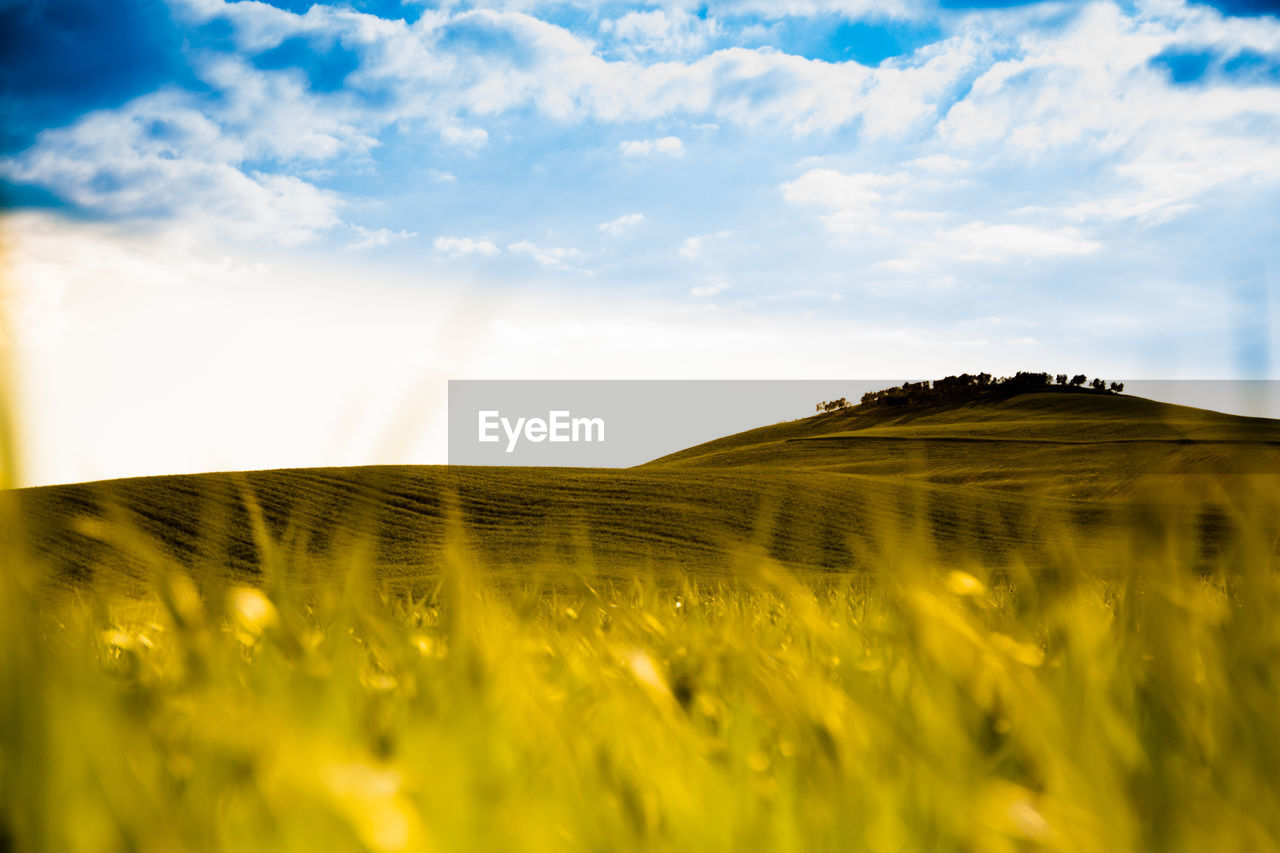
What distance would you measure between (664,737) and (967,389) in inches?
3599

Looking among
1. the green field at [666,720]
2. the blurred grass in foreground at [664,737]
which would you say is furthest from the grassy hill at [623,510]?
the blurred grass in foreground at [664,737]

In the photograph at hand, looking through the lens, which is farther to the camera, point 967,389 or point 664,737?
point 967,389

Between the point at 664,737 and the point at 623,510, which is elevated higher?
the point at 664,737

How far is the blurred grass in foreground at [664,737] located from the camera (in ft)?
3.27

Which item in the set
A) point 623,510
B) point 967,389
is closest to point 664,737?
point 623,510

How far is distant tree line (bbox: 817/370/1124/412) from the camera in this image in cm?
8431

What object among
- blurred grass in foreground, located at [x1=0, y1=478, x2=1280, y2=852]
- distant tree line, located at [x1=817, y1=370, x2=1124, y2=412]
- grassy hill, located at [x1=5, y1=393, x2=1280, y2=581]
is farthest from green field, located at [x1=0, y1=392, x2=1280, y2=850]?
distant tree line, located at [x1=817, y1=370, x2=1124, y2=412]

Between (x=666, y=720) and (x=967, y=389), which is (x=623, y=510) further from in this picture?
(x=967, y=389)

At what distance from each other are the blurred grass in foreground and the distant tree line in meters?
85.6

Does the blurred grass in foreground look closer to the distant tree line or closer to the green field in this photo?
the green field

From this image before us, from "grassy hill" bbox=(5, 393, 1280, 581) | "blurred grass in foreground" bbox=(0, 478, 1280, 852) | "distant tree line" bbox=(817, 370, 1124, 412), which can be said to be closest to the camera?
"blurred grass in foreground" bbox=(0, 478, 1280, 852)

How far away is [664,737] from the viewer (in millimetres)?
1438

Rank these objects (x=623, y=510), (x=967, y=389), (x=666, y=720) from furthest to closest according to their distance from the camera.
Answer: (x=967, y=389) → (x=623, y=510) → (x=666, y=720)

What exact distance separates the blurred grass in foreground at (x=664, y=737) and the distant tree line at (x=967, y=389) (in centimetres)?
8564
